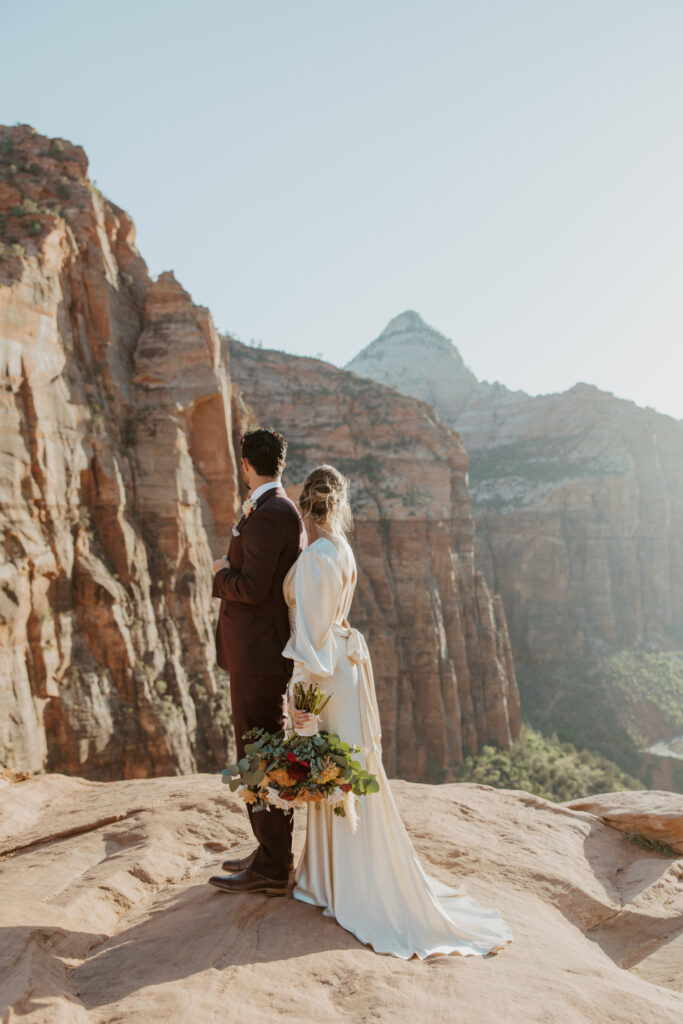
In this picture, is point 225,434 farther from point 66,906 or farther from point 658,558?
point 658,558

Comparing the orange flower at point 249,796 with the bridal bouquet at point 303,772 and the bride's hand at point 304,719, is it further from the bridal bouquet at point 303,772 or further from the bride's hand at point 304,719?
the bride's hand at point 304,719

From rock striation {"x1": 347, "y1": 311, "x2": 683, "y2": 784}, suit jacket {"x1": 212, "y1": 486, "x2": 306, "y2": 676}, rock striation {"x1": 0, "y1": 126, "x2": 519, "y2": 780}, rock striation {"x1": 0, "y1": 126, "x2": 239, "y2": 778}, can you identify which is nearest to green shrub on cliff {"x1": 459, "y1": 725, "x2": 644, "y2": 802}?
rock striation {"x1": 347, "y1": 311, "x2": 683, "y2": 784}

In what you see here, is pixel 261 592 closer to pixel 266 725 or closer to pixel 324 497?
pixel 324 497

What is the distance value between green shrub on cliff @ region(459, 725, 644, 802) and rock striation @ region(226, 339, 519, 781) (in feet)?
3.73

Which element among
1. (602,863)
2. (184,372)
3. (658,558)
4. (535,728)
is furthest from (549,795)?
(658,558)

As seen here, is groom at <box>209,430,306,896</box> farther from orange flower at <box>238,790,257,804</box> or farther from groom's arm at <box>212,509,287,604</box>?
orange flower at <box>238,790,257,804</box>

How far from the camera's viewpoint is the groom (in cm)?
383

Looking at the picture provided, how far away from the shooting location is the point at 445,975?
3186mm

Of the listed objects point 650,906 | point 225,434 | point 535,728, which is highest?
point 225,434

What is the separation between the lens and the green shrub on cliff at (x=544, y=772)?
32750 mm

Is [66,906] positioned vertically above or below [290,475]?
below

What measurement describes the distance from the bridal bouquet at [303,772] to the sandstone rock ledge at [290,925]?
65cm

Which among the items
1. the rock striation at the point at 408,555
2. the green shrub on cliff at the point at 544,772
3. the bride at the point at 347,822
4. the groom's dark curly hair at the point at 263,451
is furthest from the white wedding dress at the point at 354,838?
the green shrub on cliff at the point at 544,772

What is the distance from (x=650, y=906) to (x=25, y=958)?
4.06 metres
